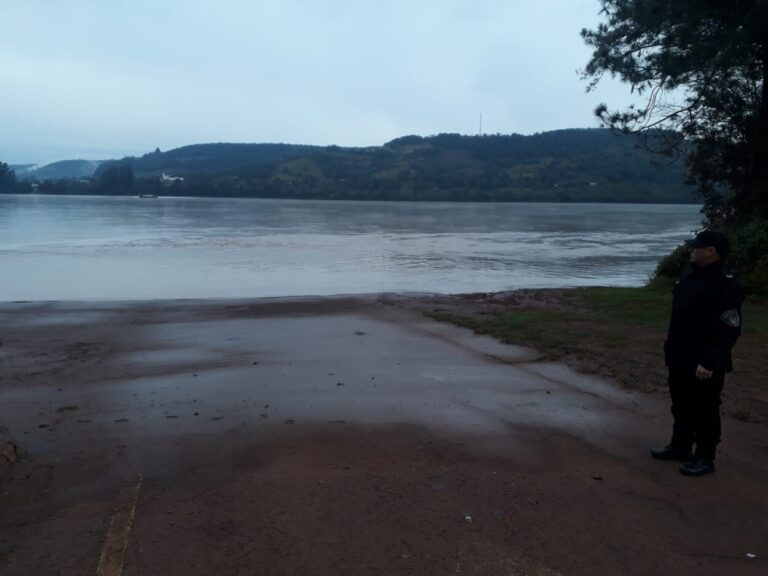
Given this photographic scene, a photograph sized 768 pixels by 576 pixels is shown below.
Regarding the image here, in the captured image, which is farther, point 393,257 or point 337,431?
point 393,257

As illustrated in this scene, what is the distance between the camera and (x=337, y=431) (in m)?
5.58

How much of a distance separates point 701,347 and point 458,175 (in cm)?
12248

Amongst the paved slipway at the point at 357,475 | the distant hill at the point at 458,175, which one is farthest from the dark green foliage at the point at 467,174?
the paved slipway at the point at 357,475

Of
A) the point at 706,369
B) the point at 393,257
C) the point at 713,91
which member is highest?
the point at 713,91

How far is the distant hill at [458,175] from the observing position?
110 m

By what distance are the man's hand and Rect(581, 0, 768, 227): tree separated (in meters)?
10.5

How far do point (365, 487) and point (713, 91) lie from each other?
543 inches

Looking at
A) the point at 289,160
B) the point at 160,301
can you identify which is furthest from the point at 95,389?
the point at 289,160

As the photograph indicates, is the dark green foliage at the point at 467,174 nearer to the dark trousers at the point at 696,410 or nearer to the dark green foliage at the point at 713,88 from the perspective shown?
the dark green foliage at the point at 713,88

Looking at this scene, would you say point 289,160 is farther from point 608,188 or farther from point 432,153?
point 608,188

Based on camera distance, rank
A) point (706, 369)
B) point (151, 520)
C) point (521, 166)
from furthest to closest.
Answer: point (521, 166) → point (706, 369) → point (151, 520)

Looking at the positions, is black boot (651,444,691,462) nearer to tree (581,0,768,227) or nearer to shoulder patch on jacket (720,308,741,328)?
shoulder patch on jacket (720,308,741,328)

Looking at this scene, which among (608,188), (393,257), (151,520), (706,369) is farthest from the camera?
(608,188)

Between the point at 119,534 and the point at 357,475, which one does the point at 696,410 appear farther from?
the point at 119,534
